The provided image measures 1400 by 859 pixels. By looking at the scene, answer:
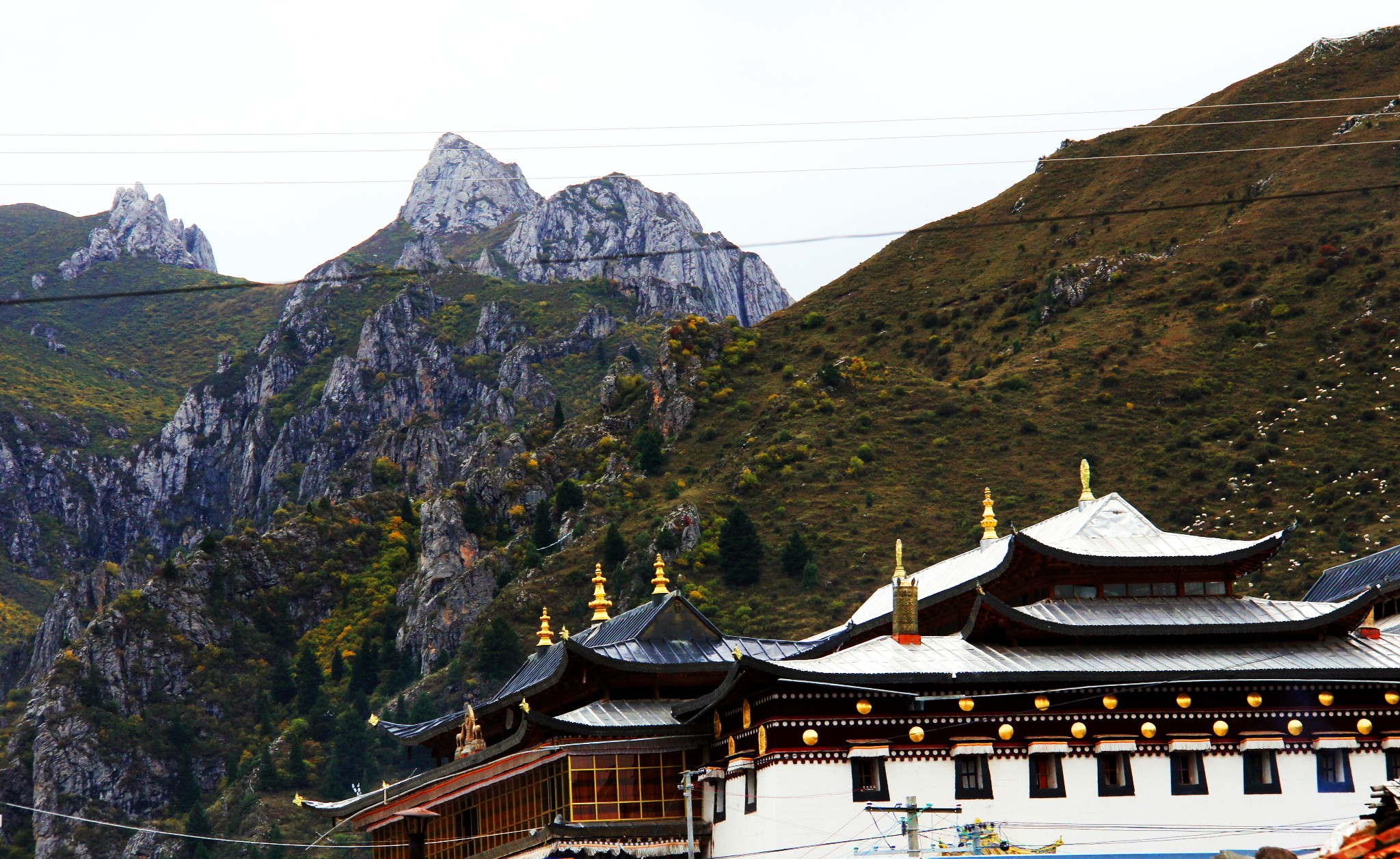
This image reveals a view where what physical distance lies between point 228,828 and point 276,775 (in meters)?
5.55

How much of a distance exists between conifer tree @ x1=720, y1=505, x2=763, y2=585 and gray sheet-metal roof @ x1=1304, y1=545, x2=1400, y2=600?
54065mm

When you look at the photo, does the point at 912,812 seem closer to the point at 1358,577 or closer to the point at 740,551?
the point at 1358,577

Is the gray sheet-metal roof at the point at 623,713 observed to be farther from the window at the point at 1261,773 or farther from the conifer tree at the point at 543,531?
the conifer tree at the point at 543,531

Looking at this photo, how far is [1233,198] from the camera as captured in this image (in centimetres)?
16150

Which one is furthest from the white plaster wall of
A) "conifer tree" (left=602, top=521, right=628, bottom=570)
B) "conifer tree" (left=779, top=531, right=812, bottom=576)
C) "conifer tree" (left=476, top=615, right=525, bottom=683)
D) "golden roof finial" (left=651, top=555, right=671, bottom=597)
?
"conifer tree" (left=602, top=521, right=628, bottom=570)

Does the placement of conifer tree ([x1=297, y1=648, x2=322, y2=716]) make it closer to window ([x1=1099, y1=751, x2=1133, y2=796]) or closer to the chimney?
the chimney

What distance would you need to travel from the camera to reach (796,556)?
11750 centimetres

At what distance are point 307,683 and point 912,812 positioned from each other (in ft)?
388

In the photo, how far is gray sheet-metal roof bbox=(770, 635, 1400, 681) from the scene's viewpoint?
42500mm

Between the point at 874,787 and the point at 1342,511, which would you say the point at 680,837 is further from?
the point at 1342,511

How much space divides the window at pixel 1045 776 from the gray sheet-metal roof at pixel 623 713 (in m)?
9.84

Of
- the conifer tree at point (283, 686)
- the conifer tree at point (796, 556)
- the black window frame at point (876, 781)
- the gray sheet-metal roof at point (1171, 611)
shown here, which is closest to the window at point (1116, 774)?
the gray sheet-metal roof at point (1171, 611)

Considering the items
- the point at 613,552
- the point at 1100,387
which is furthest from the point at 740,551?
the point at 1100,387

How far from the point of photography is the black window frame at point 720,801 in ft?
146
